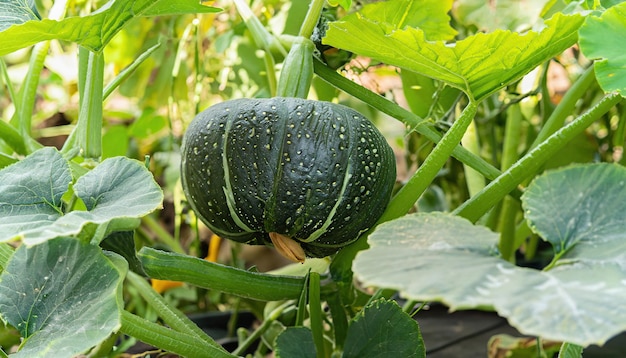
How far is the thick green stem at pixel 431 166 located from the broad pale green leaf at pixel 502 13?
377 mm

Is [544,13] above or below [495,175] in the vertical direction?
above

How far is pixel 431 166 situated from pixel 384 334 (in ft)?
0.51

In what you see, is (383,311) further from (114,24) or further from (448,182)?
(448,182)

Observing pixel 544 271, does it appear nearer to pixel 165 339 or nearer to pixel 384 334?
pixel 384 334

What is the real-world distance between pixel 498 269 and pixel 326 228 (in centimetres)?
26

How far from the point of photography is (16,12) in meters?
0.60

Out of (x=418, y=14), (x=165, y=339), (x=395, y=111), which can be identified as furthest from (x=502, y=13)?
(x=165, y=339)

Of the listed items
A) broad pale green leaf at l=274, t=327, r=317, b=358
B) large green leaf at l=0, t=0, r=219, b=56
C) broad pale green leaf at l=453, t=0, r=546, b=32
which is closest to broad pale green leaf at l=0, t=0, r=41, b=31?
large green leaf at l=0, t=0, r=219, b=56

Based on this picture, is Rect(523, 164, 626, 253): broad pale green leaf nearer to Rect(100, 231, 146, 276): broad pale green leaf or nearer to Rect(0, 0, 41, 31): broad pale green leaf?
Rect(100, 231, 146, 276): broad pale green leaf

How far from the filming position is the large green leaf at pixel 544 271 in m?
0.32

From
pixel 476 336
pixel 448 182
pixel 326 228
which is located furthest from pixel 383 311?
pixel 448 182

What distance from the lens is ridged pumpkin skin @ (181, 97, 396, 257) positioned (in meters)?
0.58

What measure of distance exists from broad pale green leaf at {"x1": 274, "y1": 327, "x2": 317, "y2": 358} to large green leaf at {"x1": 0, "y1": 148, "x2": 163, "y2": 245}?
17cm

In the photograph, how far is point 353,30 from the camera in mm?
520
